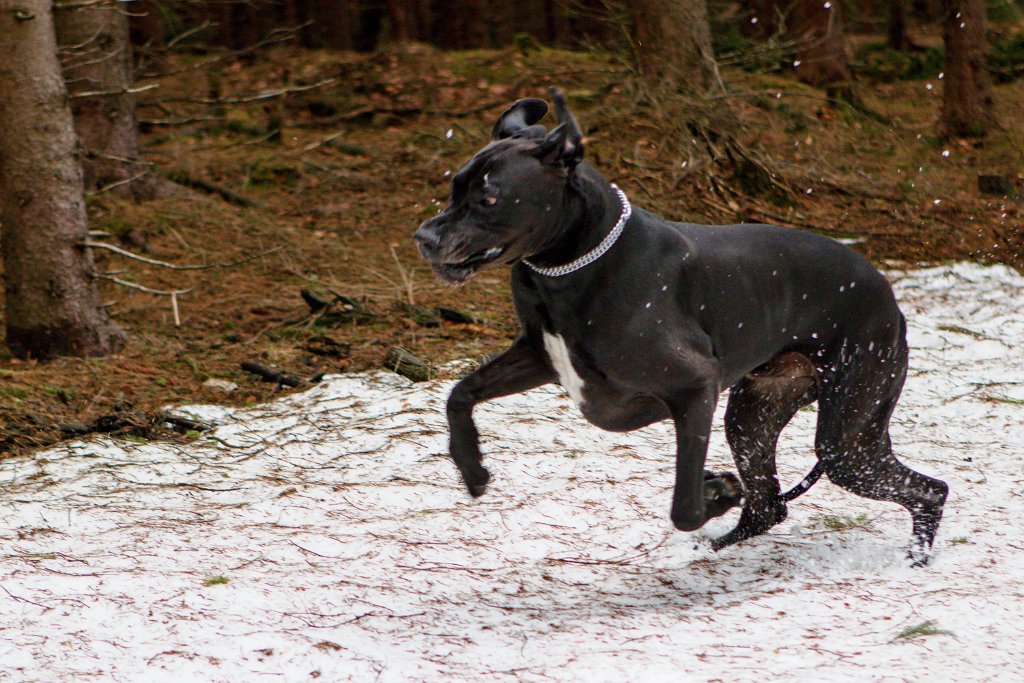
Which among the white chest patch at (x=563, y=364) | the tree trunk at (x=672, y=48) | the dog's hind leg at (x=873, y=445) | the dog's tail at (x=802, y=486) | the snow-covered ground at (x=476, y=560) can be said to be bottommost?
the snow-covered ground at (x=476, y=560)

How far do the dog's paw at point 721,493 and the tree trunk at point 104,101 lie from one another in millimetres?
6501

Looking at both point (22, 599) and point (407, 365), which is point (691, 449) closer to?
point (22, 599)

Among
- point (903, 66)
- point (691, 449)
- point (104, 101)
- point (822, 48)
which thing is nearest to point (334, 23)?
point (822, 48)

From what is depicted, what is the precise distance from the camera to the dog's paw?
166 inches

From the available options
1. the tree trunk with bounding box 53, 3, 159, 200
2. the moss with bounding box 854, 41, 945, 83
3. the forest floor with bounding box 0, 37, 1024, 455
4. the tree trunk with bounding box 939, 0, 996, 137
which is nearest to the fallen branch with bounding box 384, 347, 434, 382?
the forest floor with bounding box 0, 37, 1024, 455

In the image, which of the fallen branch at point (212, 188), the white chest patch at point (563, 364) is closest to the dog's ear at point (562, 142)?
the white chest patch at point (563, 364)

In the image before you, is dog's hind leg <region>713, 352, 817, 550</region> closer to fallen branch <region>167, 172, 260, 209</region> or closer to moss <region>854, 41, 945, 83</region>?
fallen branch <region>167, 172, 260, 209</region>

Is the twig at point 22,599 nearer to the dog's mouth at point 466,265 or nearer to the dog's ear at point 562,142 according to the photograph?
the dog's mouth at point 466,265

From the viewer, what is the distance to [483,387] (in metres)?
3.93

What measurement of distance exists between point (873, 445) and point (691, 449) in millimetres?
885

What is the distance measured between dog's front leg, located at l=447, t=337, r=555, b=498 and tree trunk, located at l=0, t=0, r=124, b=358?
391cm

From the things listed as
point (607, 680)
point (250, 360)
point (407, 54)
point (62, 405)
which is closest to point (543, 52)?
point (407, 54)

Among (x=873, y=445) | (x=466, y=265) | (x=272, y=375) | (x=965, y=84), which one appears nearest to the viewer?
(x=466, y=265)

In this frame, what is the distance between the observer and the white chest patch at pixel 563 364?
12.3ft
